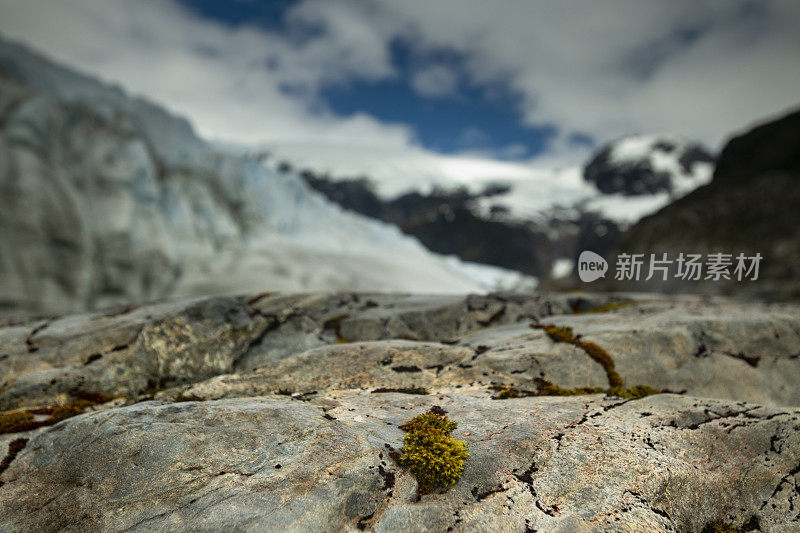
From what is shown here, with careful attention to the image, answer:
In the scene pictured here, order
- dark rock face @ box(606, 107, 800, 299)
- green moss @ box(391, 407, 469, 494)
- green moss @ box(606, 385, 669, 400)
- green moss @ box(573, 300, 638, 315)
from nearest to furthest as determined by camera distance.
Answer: green moss @ box(391, 407, 469, 494) < green moss @ box(606, 385, 669, 400) < green moss @ box(573, 300, 638, 315) < dark rock face @ box(606, 107, 800, 299)

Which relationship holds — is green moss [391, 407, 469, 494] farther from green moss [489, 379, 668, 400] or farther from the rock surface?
green moss [489, 379, 668, 400]

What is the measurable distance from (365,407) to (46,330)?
1303 cm

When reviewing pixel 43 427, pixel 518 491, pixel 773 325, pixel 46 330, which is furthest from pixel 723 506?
pixel 46 330

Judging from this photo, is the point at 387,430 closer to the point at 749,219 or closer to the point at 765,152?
the point at 749,219

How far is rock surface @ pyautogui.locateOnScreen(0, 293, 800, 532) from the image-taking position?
5.83m

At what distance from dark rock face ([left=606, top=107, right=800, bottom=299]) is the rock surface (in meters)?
59.1

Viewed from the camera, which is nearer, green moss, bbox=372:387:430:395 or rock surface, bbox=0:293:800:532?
A: rock surface, bbox=0:293:800:532

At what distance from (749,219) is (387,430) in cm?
9247

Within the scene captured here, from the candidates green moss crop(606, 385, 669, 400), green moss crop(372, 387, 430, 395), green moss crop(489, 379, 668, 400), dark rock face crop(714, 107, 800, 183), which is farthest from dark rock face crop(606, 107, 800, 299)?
green moss crop(372, 387, 430, 395)

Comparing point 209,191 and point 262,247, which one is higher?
point 209,191

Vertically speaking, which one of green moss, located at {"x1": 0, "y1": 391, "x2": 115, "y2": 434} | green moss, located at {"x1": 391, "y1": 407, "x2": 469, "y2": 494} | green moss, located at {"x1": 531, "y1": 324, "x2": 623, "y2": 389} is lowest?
green moss, located at {"x1": 0, "y1": 391, "x2": 115, "y2": 434}

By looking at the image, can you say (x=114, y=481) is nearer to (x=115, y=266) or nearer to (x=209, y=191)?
(x=115, y=266)

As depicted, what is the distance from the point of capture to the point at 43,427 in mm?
8258

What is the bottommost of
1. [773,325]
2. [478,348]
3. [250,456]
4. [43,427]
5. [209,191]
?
[43,427]
